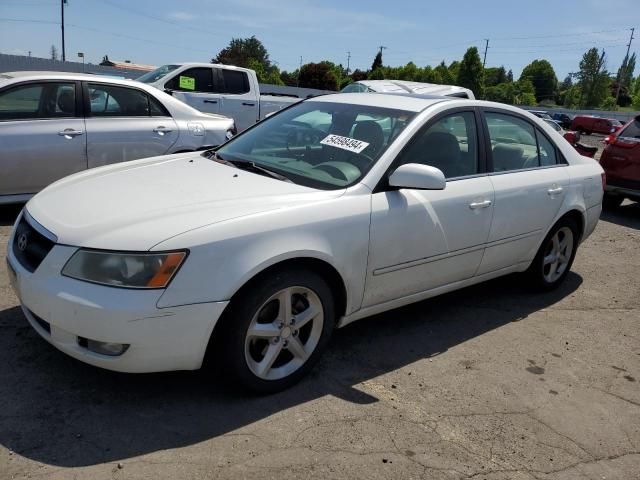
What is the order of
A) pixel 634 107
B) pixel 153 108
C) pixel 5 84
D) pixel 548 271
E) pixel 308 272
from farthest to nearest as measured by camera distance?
pixel 634 107, pixel 153 108, pixel 5 84, pixel 548 271, pixel 308 272

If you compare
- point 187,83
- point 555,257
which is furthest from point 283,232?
point 187,83

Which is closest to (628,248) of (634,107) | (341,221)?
(341,221)

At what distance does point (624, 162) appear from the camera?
8.64m

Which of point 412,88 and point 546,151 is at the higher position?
point 412,88

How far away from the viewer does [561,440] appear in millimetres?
2967

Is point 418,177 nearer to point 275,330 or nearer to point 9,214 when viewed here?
point 275,330

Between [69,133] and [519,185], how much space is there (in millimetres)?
4443

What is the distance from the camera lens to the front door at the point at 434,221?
3383 mm

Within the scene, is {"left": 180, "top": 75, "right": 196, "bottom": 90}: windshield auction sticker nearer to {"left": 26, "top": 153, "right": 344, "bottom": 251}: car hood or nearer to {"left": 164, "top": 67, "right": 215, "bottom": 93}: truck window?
{"left": 164, "top": 67, "right": 215, "bottom": 93}: truck window

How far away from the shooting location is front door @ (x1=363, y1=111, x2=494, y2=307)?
11.1 feet

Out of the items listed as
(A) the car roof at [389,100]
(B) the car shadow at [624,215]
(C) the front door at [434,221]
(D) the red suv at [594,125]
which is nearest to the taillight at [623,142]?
(B) the car shadow at [624,215]

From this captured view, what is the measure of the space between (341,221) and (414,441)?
3.89 ft

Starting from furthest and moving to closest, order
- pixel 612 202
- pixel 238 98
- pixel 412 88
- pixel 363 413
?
pixel 412 88
pixel 238 98
pixel 612 202
pixel 363 413

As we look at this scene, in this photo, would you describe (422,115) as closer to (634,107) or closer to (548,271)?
(548,271)
